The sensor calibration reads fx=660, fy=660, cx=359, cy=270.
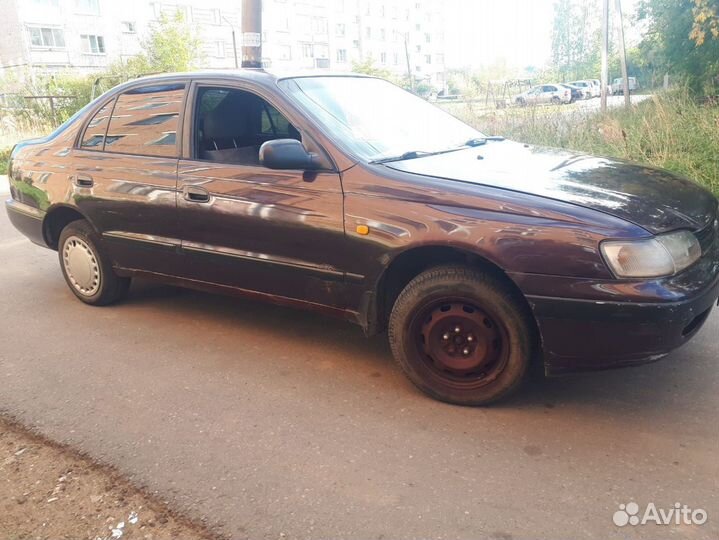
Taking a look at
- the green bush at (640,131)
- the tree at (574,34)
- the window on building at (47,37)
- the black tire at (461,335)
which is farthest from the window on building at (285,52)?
the black tire at (461,335)

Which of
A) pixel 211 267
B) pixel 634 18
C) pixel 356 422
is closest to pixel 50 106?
pixel 634 18

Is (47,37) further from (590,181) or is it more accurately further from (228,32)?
(590,181)

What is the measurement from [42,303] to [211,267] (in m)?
1.92

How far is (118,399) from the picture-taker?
3.53m

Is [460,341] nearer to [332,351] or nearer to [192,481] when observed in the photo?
[332,351]

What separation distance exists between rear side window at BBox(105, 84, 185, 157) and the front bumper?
2583mm

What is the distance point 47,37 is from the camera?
47406mm

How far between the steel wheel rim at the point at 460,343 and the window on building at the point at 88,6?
53.2 metres

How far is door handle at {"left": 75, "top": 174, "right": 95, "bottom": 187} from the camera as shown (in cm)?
461

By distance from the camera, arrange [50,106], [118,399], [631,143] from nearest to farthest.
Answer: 1. [118,399]
2. [631,143]
3. [50,106]

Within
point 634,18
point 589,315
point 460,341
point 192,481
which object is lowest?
point 192,481

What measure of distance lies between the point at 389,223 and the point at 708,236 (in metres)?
1.59

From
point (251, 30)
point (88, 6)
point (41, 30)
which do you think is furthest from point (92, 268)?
point (88, 6)

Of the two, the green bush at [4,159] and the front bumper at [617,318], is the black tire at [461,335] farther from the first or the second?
the green bush at [4,159]
